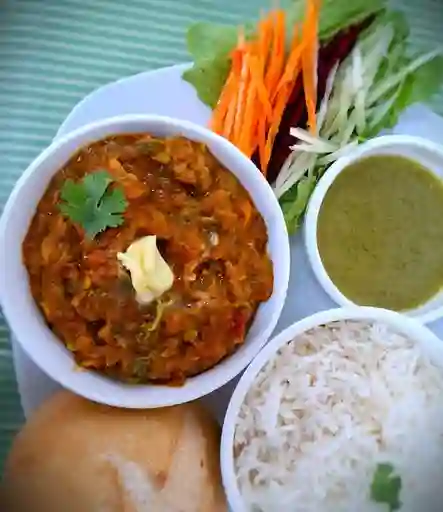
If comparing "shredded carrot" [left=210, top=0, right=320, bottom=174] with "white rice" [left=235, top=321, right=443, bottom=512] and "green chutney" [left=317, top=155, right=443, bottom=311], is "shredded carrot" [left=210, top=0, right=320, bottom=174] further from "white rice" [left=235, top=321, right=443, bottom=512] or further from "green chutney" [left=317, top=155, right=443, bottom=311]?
"white rice" [left=235, top=321, right=443, bottom=512]

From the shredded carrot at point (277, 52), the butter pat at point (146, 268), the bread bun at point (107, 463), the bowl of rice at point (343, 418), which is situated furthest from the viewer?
the shredded carrot at point (277, 52)

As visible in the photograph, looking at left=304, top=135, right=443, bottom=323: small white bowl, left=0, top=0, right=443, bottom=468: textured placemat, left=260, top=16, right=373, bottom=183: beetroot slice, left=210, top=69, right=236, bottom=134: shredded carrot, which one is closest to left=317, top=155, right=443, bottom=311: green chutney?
left=304, top=135, right=443, bottom=323: small white bowl

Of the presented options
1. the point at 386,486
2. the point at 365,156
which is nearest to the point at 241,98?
the point at 365,156

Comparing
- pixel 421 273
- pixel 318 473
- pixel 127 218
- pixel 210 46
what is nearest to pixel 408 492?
pixel 318 473

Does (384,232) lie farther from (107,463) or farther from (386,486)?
(107,463)

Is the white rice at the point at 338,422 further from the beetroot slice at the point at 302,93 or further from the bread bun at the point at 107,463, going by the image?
the beetroot slice at the point at 302,93

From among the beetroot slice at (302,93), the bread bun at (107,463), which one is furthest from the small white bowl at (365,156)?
the bread bun at (107,463)
